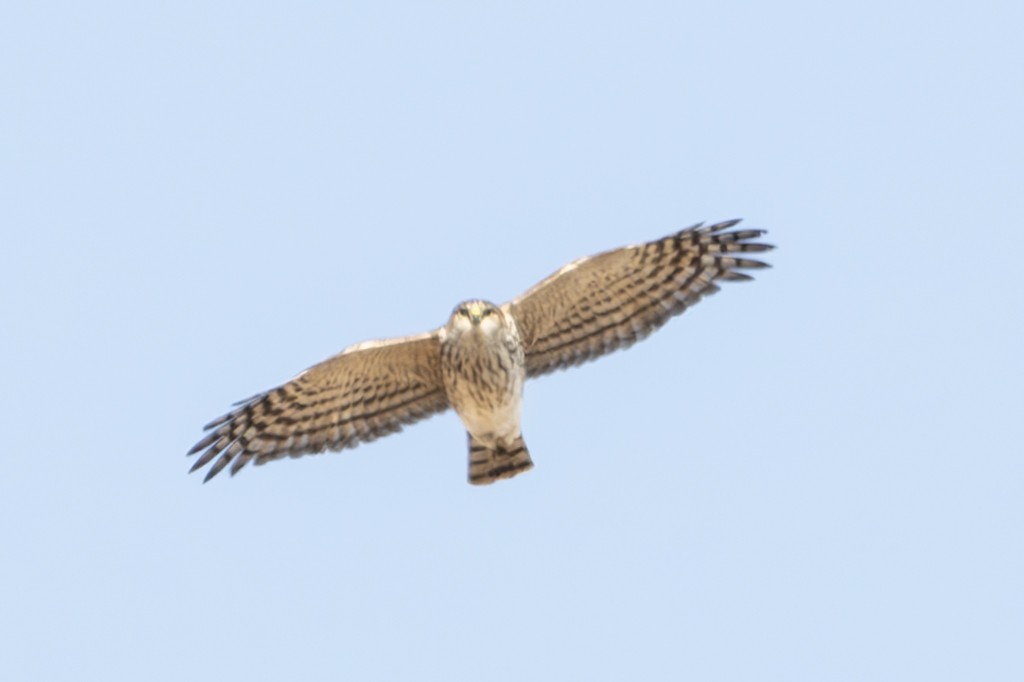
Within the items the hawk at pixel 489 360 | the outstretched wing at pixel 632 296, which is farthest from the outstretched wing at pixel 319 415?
the outstretched wing at pixel 632 296

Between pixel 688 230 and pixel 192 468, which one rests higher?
pixel 688 230

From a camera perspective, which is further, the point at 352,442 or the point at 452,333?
the point at 352,442

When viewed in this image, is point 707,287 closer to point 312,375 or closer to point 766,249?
point 766,249

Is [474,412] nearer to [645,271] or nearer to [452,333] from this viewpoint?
[452,333]

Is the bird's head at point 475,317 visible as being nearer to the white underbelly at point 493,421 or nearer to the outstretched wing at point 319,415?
the white underbelly at point 493,421

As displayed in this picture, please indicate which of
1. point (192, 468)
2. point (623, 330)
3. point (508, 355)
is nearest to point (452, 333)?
point (508, 355)

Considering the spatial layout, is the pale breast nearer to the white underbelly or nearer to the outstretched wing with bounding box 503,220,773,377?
the white underbelly

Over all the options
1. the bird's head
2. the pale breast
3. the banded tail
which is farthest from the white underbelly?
the bird's head
